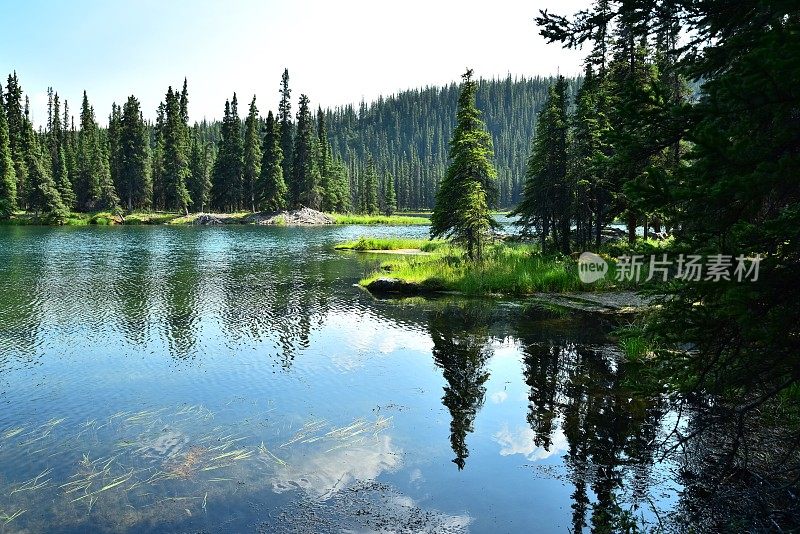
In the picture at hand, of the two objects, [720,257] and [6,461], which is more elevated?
[720,257]

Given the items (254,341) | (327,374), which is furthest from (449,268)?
(327,374)

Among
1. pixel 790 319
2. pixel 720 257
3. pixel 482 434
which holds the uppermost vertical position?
pixel 720 257

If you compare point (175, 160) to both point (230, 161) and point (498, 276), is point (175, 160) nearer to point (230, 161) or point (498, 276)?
point (230, 161)

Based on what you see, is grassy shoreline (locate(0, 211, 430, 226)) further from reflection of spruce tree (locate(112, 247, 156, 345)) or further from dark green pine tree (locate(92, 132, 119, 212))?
reflection of spruce tree (locate(112, 247, 156, 345))

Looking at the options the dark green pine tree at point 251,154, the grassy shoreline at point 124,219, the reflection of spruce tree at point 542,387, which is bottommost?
the reflection of spruce tree at point 542,387

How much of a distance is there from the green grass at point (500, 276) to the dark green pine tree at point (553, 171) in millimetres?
4640

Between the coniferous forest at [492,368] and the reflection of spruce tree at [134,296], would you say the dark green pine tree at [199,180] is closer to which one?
the reflection of spruce tree at [134,296]

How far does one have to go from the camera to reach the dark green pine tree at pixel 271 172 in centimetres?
8675

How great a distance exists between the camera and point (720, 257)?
17.4ft

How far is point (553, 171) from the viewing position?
115 feet

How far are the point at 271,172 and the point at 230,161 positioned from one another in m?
11.7

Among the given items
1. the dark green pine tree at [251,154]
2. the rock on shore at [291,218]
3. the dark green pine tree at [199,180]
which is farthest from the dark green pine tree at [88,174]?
the rock on shore at [291,218]

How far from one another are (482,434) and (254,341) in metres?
9.68

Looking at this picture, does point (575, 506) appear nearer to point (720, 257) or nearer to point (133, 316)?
point (720, 257)
